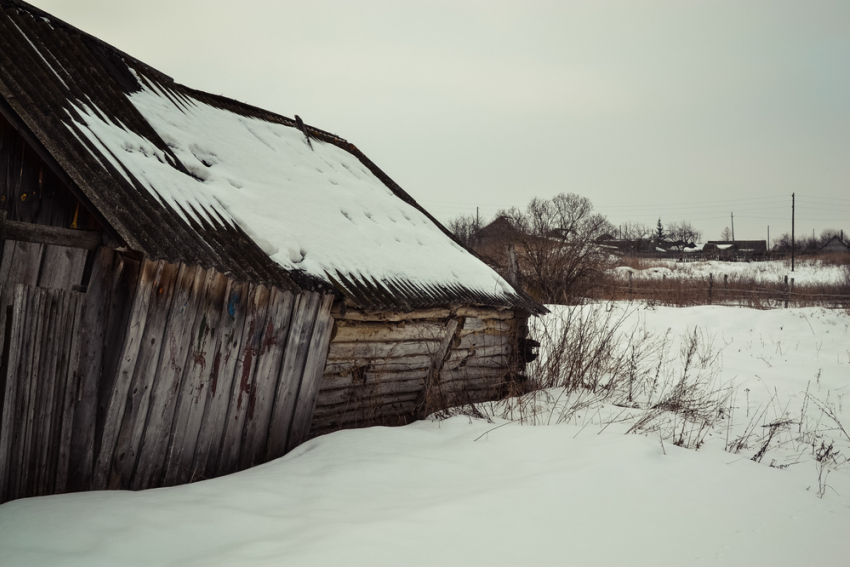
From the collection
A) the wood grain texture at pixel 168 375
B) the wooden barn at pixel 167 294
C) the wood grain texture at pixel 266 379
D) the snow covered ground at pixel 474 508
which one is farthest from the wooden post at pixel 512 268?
the wood grain texture at pixel 168 375

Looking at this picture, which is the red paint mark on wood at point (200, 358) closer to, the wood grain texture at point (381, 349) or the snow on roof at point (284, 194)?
the snow on roof at point (284, 194)

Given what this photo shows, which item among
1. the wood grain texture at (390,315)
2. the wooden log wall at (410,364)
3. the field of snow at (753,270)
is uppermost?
the field of snow at (753,270)

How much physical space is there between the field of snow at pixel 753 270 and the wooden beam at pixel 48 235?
33.3 meters

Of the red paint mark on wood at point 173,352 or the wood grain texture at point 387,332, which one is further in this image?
the wood grain texture at point 387,332

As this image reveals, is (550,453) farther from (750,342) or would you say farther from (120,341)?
(750,342)

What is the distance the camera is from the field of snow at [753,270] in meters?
35.0

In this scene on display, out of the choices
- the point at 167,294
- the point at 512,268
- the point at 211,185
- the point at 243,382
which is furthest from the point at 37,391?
the point at 512,268

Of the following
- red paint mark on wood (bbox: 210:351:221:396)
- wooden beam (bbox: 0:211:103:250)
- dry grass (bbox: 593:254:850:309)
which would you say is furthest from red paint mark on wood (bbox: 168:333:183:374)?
dry grass (bbox: 593:254:850:309)

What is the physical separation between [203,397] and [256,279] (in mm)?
1003

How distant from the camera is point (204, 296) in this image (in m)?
3.99

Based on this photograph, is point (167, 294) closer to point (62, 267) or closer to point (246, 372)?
point (62, 267)

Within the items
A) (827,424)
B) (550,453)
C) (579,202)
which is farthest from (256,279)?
(579,202)

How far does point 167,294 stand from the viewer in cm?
374

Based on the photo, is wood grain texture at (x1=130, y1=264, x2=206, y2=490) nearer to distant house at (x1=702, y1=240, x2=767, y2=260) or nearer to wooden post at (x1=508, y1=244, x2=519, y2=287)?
wooden post at (x1=508, y1=244, x2=519, y2=287)
